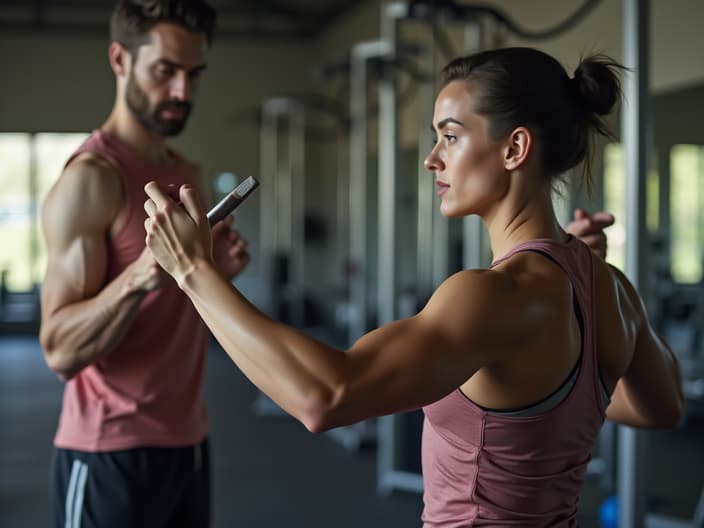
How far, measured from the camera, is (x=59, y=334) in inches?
59.9

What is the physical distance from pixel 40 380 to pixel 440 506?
6.68 metres

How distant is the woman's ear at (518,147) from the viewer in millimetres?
1039

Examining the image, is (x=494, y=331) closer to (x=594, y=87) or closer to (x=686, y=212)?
(x=594, y=87)

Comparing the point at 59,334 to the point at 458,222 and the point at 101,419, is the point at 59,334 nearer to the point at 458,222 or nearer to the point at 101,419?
the point at 101,419

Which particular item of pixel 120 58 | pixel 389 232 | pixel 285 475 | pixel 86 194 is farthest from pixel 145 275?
pixel 285 475

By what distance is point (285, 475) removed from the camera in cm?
420

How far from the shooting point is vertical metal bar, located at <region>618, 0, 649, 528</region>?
2023 mm

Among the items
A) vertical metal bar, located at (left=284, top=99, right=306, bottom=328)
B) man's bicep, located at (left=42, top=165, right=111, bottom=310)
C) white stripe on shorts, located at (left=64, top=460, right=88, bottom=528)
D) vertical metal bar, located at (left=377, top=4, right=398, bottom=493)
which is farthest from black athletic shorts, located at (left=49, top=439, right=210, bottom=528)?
vertical metal bar, located at (left=284, top=99, right=306, bottom=328)

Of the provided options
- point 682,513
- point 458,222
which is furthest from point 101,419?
point 458,222

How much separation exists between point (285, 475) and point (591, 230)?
313 cm

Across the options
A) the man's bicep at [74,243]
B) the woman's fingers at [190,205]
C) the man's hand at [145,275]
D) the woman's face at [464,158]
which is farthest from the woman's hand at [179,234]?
the man's bicep at [74,243]

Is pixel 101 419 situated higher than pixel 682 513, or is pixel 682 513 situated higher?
pixel 101 419

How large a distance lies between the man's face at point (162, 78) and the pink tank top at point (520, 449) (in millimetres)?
925

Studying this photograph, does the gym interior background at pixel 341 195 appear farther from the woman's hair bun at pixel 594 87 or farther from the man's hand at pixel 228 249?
the man's hand at pixel 228 249
